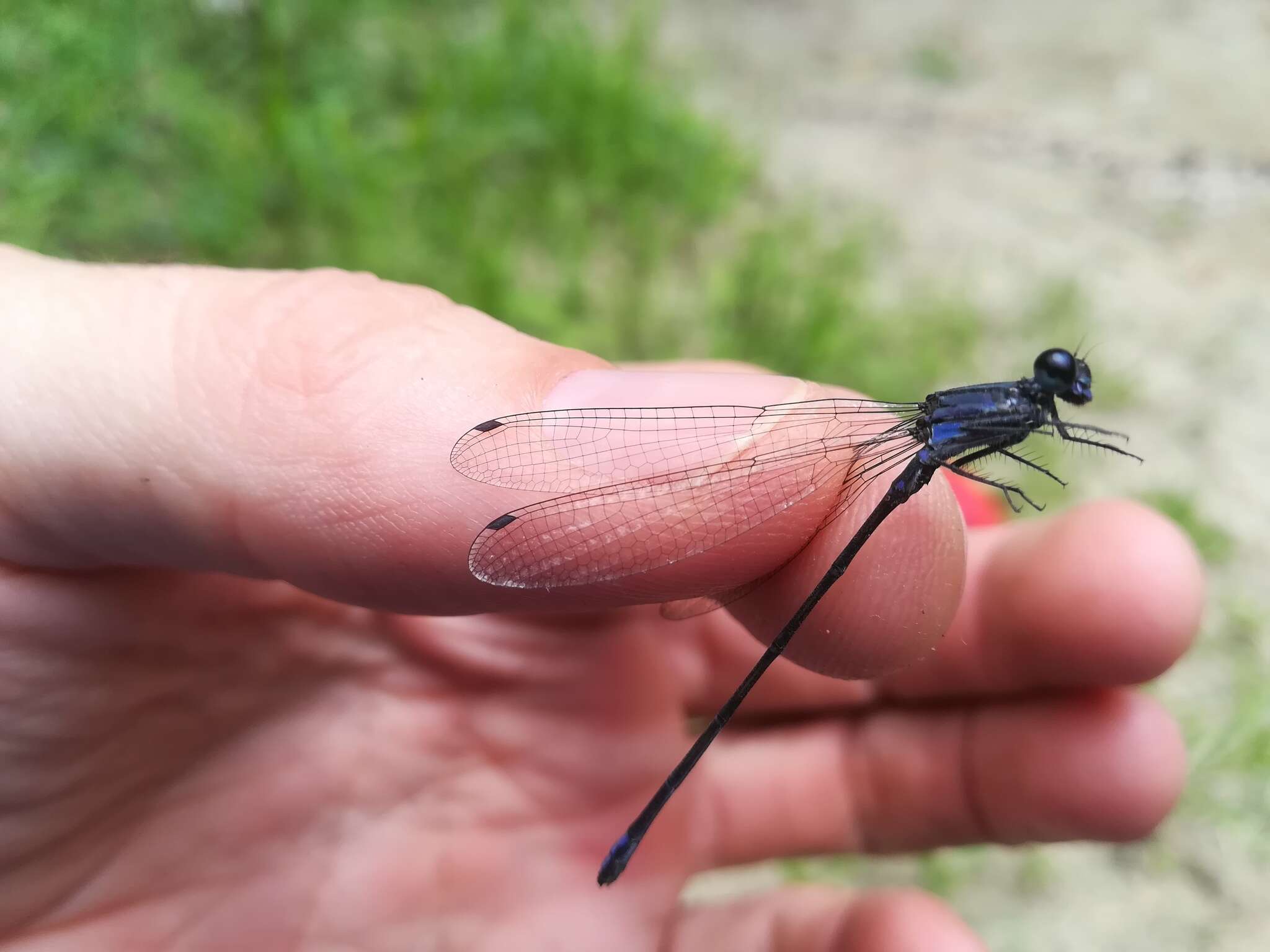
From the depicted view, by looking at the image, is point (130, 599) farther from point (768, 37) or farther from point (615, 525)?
point (768, 37)

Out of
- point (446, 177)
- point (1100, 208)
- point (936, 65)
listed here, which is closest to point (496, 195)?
point (446, 177)

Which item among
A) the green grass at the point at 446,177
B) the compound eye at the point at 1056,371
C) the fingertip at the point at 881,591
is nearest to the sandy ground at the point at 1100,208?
the green grass at the point at 446,177

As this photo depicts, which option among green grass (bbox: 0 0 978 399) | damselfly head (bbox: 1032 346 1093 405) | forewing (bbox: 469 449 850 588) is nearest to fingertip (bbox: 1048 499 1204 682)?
damselfly head (bbox: 1032 346 1093 405)

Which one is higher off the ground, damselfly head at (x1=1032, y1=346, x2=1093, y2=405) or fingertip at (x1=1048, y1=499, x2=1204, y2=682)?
damselfly head at (x1=1032, y1=346, x2=1093, y2=405)

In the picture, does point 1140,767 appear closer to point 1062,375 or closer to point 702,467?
point 1062,375

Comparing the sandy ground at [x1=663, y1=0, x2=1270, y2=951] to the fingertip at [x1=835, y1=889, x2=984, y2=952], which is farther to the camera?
the sandy ground at [x1=663, y1=0, x2=1270, y2=951]

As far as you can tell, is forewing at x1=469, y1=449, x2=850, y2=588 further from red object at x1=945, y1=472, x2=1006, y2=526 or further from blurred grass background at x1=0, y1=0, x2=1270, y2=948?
blurred grass background at x1=0, y1=0, x2=1270, y2=948

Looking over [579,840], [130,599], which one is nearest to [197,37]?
[130,599]
